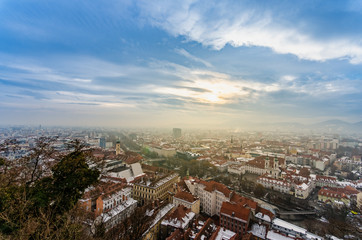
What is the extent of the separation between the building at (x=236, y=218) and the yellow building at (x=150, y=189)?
755 centimetres

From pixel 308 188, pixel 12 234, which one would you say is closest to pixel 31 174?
pixel 12 234

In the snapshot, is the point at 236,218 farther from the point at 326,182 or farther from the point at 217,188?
the point at 326,182

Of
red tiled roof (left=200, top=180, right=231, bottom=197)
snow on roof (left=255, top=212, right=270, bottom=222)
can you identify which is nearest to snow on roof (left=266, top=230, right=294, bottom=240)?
snow on roof (left=255, top=212, right=270, bottom=222)

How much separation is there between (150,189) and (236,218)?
9187 millimetres

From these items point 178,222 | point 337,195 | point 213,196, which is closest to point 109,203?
point 178,222

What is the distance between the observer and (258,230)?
13141 mm

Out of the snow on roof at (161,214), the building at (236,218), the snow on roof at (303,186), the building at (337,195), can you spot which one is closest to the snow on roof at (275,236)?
the building at (236,218)

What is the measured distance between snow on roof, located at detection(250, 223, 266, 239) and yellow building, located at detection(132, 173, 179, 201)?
9.73 meters

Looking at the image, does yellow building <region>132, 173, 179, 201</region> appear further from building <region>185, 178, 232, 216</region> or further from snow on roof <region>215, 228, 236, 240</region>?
snow on roof <region>215, 228, 236, 240</region>

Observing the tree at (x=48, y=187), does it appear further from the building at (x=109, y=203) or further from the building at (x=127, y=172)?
the building at (x=127, y=172)

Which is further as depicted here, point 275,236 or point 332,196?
point 332,196

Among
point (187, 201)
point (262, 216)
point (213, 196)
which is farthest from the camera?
A: point (213, 196)

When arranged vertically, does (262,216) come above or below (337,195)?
above

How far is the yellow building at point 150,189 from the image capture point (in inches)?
742
